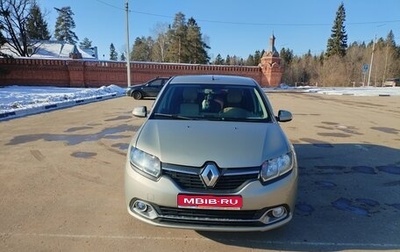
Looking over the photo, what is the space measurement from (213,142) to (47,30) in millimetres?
65513

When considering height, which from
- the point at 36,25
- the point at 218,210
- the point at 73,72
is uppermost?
the point at 36,25

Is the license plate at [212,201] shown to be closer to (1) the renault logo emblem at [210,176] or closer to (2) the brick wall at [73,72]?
(1) the renault logo emblem at [210,176]

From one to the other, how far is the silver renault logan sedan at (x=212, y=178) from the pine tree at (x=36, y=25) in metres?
49.5

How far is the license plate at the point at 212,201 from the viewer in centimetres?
272

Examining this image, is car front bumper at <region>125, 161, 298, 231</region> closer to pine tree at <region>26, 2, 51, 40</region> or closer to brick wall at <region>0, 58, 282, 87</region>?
brick wall at <region>0, 58, 282, 87</region>

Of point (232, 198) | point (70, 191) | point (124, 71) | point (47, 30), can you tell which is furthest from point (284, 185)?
point (47, 30)

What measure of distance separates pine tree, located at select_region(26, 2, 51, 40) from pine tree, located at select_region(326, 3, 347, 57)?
62.7 metres

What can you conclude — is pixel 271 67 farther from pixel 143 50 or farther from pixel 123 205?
pixel 143 50

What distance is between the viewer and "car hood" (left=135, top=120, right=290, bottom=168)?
2840mm

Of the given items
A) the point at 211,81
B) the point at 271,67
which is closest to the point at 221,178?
the point at 211,81

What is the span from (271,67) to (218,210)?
131 ft

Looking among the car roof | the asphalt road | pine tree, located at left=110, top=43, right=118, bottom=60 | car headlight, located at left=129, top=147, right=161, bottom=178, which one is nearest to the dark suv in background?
the asphalt road

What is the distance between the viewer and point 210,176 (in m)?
2.74

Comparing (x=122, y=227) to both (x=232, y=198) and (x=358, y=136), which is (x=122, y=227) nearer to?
(x=232, y=198)
